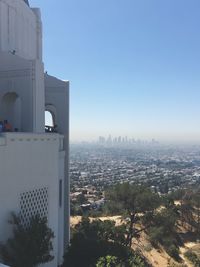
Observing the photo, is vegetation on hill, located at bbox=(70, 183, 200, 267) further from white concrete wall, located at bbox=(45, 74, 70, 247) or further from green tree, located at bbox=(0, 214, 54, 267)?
green tree, located at bbox=(0, 214, 54, 267)

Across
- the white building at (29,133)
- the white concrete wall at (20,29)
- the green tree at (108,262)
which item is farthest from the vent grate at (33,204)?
the white concrete wall at (20,29)

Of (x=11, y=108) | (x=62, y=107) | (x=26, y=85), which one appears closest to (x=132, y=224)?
(x=62, y=107)

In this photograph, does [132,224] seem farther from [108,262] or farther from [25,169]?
[25,169]

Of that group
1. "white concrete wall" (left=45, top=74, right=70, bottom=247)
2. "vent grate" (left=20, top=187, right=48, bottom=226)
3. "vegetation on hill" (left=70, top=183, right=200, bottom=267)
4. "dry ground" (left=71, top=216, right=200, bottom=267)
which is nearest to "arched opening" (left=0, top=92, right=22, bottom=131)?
"white concrete wall" (left=45, top=74, right=70, bottom=247)

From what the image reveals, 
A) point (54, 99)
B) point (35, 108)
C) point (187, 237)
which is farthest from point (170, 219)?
point (35, 108)

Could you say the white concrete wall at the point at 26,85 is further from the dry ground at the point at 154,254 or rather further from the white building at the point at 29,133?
the dry ground at the point at 154,254

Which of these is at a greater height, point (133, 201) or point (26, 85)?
point (26, 85)
